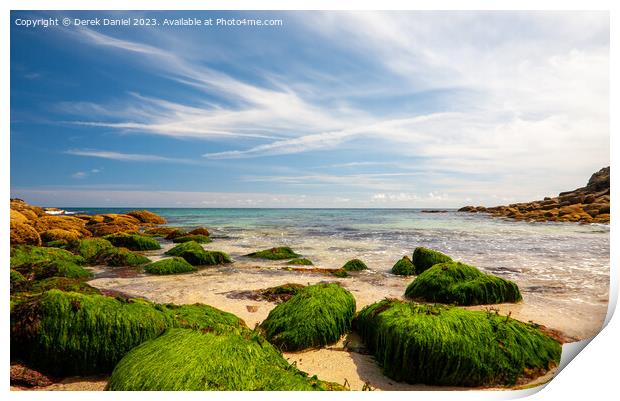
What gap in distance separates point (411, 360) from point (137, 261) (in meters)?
8.01

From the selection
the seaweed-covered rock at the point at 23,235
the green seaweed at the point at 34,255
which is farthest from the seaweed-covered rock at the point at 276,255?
the seaweed-covered rock at the point at 23,235

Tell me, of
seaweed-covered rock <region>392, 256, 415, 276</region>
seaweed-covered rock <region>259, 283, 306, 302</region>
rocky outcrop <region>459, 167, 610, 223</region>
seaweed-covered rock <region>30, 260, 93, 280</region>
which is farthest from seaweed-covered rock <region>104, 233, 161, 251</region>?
rocky outcrop <region>459, 167, 610, 223</region>

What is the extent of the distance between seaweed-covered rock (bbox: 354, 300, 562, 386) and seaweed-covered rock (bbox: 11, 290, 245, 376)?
1.65m

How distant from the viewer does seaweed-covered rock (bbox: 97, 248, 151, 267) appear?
8.77 metres

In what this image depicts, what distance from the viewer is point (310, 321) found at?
371 cm

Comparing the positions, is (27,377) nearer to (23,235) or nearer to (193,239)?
(23,235)

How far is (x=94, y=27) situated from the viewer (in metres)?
3.97

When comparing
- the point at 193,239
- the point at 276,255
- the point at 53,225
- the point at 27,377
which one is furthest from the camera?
the point at 193,239

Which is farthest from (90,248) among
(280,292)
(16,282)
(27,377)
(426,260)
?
(426,260)

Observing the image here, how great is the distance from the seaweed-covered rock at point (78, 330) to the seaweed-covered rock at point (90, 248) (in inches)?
265

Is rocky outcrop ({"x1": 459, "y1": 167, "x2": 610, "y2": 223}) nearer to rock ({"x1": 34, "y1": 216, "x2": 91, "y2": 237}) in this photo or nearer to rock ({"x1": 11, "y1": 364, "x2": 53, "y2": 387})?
rock ({"x1": 11, "y1": 364, "x2": 53, "y2": 387})

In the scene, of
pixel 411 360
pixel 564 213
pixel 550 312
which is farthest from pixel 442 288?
pixel 564 213

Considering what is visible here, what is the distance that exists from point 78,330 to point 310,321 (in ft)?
7.23
